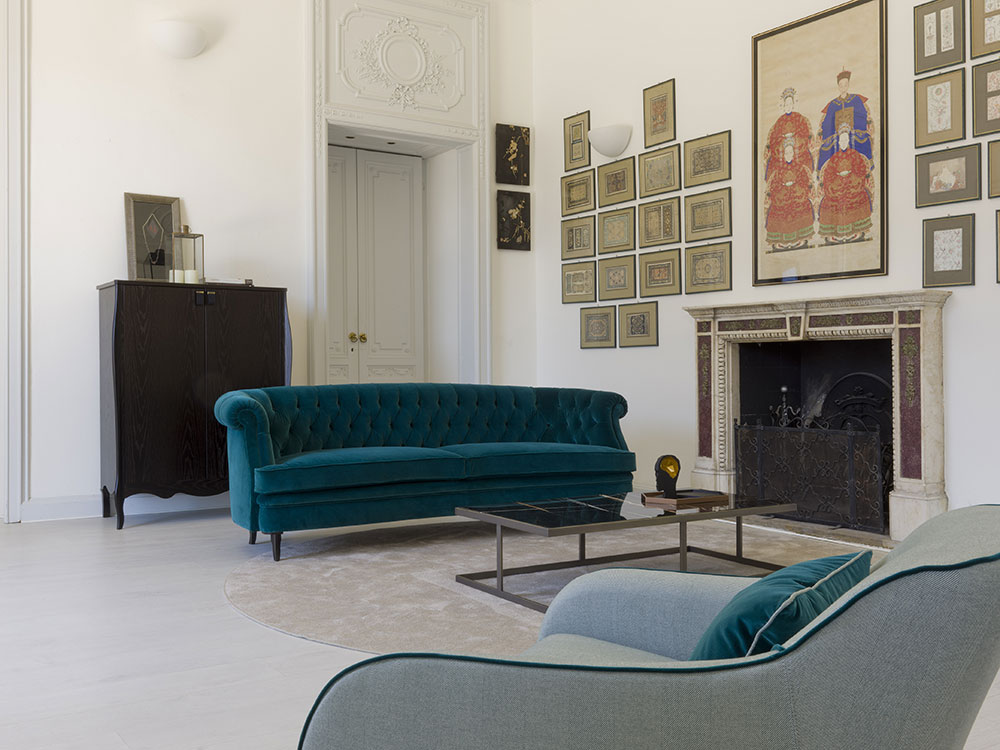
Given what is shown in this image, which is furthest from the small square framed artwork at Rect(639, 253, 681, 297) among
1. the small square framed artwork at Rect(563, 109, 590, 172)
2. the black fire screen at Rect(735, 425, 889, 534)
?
the black fire screen at Rect(735, 425, 889, 534)

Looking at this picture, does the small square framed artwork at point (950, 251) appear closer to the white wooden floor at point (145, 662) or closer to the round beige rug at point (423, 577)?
the round beige rug at point (423, 577)

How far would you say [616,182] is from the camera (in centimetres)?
671

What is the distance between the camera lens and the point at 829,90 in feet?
17.3

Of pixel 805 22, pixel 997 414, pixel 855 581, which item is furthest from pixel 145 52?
pixel 855 581

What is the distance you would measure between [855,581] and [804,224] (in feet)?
14.3

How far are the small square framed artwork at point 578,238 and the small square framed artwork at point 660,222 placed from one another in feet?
1.75

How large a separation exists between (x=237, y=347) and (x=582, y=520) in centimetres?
300

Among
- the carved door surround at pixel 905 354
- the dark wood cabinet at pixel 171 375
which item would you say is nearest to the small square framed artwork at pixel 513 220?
the dark wood cabinet at pixel 171 375

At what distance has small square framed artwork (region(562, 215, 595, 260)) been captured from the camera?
6.96m

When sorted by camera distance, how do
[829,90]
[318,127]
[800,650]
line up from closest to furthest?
1. [800,650]
2. [829,90]
3. [318,127]

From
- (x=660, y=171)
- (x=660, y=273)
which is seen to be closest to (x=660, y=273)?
(x=660, y=273)

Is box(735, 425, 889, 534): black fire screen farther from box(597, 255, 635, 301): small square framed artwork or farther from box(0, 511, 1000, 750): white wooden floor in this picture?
box(0, 511, 1000, 750): white wooden floor

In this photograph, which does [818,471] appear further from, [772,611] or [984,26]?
[772,611]

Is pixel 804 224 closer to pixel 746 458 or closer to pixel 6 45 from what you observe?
pixel 746 458
